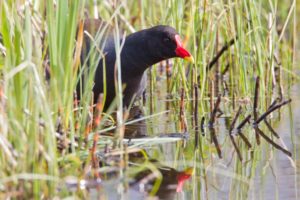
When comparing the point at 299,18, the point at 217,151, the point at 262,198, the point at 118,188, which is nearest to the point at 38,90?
the point at 118,188

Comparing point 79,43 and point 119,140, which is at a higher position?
point 79,43

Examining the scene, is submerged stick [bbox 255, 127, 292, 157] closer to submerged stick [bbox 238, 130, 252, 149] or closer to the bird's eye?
submerged stick [bbox 238, 130, 252, 149]

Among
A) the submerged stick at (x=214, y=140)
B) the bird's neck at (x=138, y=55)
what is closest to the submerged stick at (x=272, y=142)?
the submerged stick at (x=214, y=140)

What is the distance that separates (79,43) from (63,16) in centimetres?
15

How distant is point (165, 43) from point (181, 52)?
16cm

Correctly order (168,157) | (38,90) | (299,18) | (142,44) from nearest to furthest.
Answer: (38,90) < (168,157) < (142,44) < (299,18)

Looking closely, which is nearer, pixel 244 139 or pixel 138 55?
pixel 244 139

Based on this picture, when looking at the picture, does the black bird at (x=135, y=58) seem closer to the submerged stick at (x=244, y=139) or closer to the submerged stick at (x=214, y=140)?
the submerged stick at (x=214, y=140)

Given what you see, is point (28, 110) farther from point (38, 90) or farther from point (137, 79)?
point (137, 79)

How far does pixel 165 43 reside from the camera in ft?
15.6

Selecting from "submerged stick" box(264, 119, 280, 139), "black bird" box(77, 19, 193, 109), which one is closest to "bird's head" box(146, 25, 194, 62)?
"black bird" box(77, 19, 193, 109)

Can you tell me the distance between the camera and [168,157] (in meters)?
3.81

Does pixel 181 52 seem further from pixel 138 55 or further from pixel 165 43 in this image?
pixel 138 55

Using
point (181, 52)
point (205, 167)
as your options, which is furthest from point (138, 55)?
point (205, 167)
